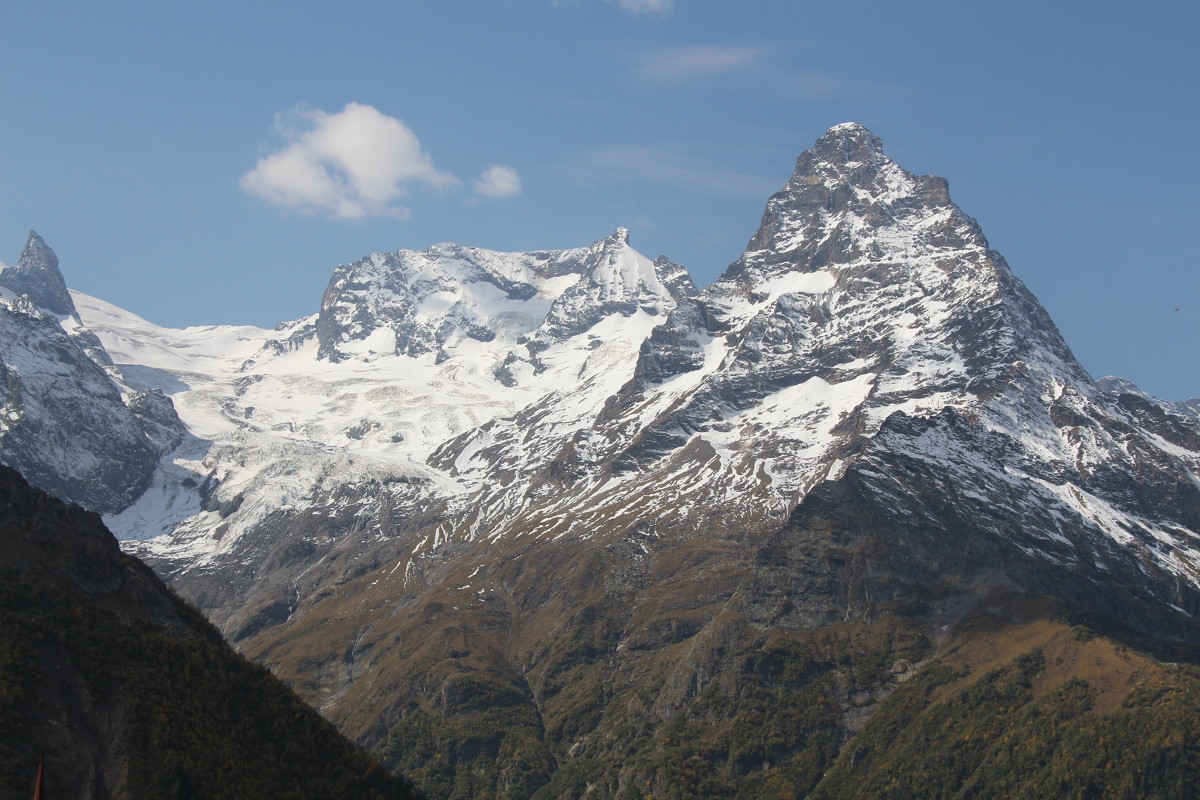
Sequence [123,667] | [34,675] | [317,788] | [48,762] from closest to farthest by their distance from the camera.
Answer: [48,762] → [34,675] → [123,667] → [317,788]

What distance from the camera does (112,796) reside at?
135m

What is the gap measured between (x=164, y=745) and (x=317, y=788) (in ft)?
75.7

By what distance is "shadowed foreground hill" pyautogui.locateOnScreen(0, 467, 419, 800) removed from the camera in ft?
447

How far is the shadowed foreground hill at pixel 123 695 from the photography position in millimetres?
136125

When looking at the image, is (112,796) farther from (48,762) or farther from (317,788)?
(317,788)

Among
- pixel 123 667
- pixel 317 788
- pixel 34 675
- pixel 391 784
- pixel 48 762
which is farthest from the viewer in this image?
pixel 391 784

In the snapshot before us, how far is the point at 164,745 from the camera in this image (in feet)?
475

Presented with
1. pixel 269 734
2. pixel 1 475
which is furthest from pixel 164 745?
pixel 1 475

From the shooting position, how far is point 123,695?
146250 millimetres

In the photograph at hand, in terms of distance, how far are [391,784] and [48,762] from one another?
51.8 metres

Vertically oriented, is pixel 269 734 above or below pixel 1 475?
below

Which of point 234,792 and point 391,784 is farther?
point 391,784

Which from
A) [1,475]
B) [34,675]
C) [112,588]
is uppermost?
[1,475]

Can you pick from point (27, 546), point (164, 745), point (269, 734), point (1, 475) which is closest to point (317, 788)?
point (269, 734)
